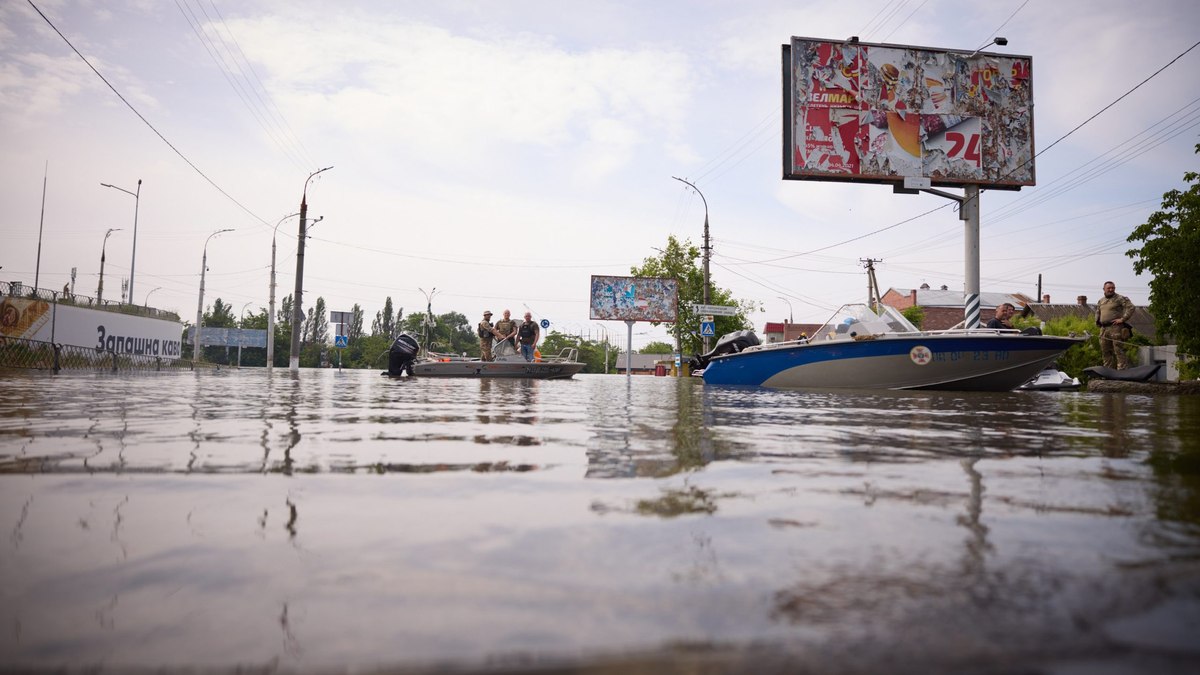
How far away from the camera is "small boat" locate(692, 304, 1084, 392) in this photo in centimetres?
1138

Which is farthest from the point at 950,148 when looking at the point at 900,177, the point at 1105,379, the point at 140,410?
the point at 140,410

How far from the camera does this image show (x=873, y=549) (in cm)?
125

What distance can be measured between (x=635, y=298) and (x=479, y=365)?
1142 inches

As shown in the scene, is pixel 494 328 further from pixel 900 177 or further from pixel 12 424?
pixel 12 424

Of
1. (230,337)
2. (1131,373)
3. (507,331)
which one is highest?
(230,337)

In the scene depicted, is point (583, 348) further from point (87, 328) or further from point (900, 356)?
point (900, 356)

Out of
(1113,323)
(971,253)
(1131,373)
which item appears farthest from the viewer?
(971,253)

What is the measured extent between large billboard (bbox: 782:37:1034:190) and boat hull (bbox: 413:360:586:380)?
313 inches

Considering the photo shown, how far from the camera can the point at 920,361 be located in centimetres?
1186

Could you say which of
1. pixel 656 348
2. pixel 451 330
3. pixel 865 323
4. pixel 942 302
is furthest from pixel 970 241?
pixel 656 348

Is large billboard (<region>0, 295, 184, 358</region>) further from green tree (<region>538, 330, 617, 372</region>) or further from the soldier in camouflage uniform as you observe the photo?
green tree (<region>538, 330, 617, 372</region>)

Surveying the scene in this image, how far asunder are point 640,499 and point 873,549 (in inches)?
24.7

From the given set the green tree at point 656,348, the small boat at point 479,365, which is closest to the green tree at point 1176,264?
the small boat at point 479,365

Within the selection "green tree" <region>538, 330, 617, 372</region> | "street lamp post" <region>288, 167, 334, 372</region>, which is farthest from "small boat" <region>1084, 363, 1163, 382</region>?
"green tree" <region>538, 330, 617, 372</region>
